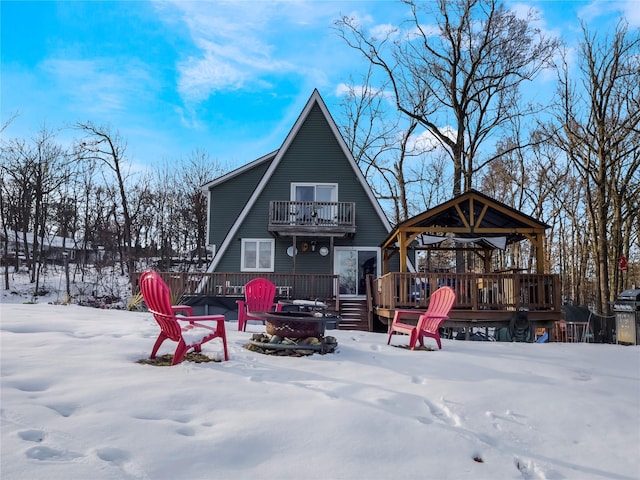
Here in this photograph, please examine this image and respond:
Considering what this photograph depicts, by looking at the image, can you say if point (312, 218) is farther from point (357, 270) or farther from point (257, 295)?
point (257, 295)

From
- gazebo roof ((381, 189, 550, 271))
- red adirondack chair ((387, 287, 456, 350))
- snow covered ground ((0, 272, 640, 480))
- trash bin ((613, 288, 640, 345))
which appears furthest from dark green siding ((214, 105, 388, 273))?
snow covered ground ((0, 272, 640, 480))

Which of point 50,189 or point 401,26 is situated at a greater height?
point 401,26

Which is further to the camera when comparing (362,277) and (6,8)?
(362,277)

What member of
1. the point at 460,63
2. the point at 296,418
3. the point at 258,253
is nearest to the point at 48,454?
the point at 296,418

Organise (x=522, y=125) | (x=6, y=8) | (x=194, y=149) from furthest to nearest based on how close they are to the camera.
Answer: (x=194, y=149), (x=522, y=125), (x=6, y=8)

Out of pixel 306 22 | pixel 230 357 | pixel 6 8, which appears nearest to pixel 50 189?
pixel 6 8

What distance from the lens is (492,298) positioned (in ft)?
36.1

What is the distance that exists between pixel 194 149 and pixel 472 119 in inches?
718

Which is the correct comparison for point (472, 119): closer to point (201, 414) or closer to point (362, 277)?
point (362, 277)

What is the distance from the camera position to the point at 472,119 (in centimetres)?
2253

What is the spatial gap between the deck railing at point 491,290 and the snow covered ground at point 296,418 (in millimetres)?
5583

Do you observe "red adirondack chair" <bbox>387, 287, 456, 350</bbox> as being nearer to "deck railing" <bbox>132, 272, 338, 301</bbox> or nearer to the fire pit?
the fire pit

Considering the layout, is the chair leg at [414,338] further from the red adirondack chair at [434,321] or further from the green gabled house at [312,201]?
the green gabled house at [312,201]

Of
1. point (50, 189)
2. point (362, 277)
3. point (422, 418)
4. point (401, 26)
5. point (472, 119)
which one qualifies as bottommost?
point (422, 418)
